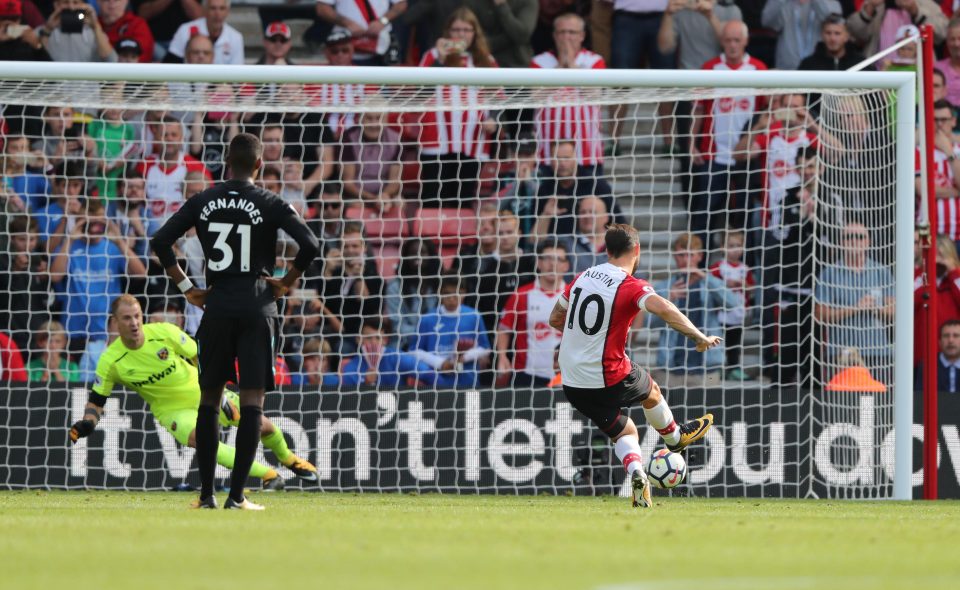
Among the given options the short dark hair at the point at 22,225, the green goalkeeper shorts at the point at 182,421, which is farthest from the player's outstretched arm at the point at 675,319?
the short dark hair at the point at 22,225

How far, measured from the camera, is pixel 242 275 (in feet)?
25.4

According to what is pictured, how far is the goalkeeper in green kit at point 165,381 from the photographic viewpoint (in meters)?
10.6

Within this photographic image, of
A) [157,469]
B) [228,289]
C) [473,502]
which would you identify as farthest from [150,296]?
[228,289]

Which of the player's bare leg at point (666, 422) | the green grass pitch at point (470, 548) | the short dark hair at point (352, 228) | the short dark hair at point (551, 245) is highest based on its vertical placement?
the short dark hair at point (352, 228)

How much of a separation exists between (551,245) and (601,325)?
3.90 meters

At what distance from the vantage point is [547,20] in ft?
48.9

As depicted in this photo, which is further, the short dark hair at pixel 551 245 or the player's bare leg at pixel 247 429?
the short dark hair at pixel 551 245

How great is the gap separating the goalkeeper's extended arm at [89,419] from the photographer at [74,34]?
4.77 m

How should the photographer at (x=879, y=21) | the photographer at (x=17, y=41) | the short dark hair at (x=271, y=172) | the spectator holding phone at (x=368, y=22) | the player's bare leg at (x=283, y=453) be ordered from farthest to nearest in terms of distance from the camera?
the photographer at (x=879, y=21)
the spectator holding phone at (x=368, y=22)
the photographer at (x=17, y=41)
the short dark hair at (x=271, y=172)
the player's bare leg at (x=283, y=453)

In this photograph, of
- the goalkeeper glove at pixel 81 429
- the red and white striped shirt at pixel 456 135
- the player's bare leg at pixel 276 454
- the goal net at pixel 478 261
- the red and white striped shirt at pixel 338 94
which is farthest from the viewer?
the red and white striped shirt at pixel 456 135

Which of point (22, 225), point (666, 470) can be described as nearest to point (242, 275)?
point (666, 470)

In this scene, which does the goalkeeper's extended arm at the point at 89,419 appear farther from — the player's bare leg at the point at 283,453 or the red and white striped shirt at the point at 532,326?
the red and white striped shirt at the point at 532,326

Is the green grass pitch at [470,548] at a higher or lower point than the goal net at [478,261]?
lower

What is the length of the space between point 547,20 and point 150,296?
5.02 meters
